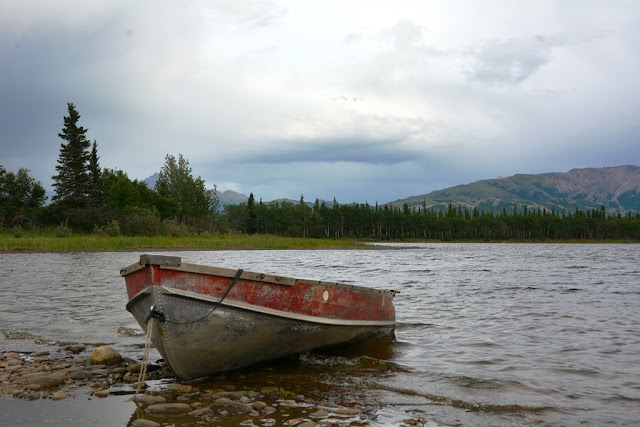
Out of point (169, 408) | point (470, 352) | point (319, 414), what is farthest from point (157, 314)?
point (470, 352)

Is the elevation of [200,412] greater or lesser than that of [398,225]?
lesser

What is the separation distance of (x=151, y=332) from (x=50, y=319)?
7649 mm

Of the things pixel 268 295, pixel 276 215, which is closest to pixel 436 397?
pixel 268 295

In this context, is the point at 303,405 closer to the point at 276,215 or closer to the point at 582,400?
the point at 582,400

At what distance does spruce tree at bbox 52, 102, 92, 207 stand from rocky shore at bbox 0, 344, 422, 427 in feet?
240

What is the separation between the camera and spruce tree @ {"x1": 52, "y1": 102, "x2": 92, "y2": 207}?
243ft

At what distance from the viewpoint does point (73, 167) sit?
245 ft

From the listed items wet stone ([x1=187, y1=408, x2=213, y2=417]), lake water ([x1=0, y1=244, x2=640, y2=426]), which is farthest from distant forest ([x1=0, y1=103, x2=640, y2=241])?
wet stone ([x1=187, y1=408, x2=213, y2=417])

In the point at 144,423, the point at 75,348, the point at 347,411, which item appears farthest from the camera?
the point at 75,348

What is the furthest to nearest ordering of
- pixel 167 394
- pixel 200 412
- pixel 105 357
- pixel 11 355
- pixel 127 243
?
pixel 127 243 < pixel 11 355 < pixel 105 357 < pixel 167 394 < pixel 200 412

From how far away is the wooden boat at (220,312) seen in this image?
700 centimetres

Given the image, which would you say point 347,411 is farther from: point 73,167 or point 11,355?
point 73,167

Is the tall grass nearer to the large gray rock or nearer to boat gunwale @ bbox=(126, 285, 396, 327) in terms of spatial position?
the large gray rock

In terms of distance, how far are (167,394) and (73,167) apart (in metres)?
77.3
